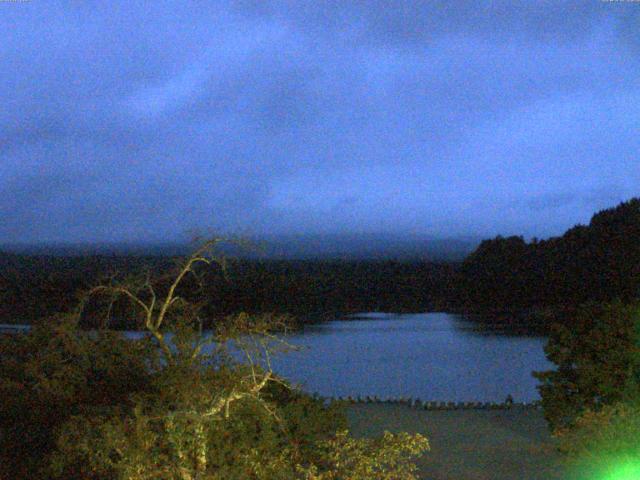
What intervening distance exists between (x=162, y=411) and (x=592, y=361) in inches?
302

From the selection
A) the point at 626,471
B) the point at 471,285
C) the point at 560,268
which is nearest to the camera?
the point at 626,471

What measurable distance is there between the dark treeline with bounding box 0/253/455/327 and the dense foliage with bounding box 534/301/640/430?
21340 millimetres

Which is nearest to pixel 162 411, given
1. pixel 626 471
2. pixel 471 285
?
pixel 626 471

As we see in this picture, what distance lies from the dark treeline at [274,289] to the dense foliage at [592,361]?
21340 mm

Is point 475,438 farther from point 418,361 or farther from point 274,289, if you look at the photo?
point 274,289

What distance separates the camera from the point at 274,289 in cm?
4844

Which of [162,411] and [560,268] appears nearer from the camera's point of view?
[162,411]

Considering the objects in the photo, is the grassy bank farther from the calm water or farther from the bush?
the calm water

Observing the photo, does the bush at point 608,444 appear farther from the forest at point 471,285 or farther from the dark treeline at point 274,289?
the forest at point 471,285

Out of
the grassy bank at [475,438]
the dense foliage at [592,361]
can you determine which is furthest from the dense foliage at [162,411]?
the dense foliage at [592,361]

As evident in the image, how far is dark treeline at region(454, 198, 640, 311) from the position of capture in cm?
4288

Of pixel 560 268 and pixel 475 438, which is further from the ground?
pixel 560 268

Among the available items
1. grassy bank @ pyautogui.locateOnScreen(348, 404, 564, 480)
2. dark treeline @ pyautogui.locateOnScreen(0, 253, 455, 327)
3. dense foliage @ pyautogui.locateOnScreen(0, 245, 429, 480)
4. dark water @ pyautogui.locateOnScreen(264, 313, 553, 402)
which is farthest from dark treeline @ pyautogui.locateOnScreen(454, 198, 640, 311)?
dense foliage @ pyautogui.locateOnScreen(0, 245, 429, 480)

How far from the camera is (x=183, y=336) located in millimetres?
9828
